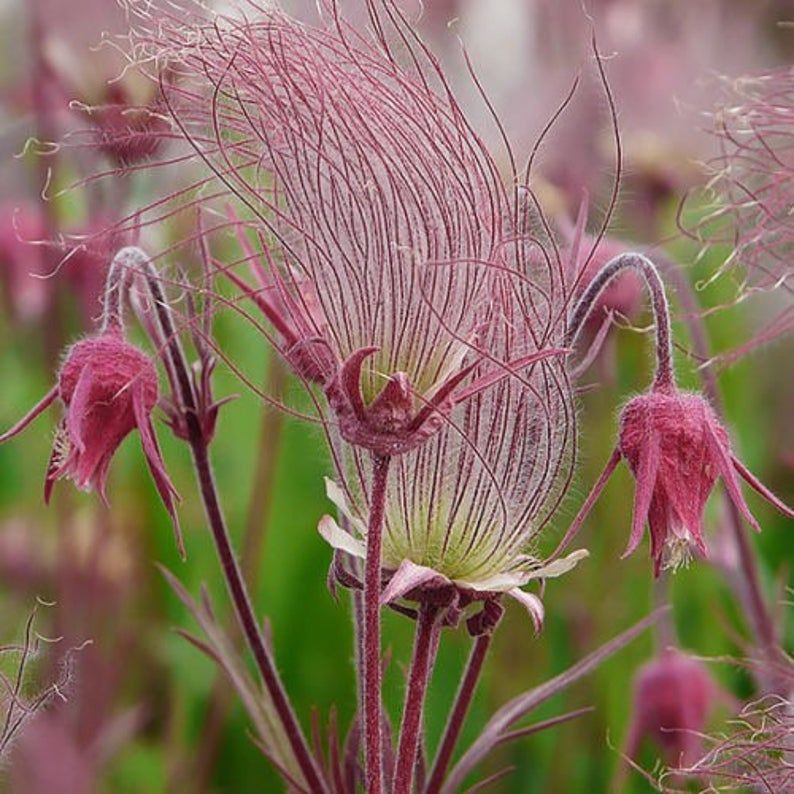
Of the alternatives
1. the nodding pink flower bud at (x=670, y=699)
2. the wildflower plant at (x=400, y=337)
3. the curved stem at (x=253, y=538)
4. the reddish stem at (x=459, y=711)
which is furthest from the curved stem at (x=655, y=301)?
the curved stem at (x=253, y=538)

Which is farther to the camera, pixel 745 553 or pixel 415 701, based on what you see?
pixel 745 553

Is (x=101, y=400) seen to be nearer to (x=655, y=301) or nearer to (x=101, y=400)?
(x=101, y=400)

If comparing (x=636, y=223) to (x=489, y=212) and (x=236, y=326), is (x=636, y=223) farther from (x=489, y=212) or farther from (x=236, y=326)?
(x=489, y=212)

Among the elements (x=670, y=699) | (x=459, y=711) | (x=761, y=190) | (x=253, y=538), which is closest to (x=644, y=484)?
(x=459, y=711)

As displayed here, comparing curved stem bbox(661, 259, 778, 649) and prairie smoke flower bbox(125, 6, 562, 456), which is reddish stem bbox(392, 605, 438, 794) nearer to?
prairie smoke flower bbox(125, 6, 562, 456)

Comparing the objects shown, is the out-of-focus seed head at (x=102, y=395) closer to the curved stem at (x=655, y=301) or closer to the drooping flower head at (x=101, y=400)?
the drooping flower head at (x=101, y=400)

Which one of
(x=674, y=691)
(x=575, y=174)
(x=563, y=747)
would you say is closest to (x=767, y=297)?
(x=575, y=174)
